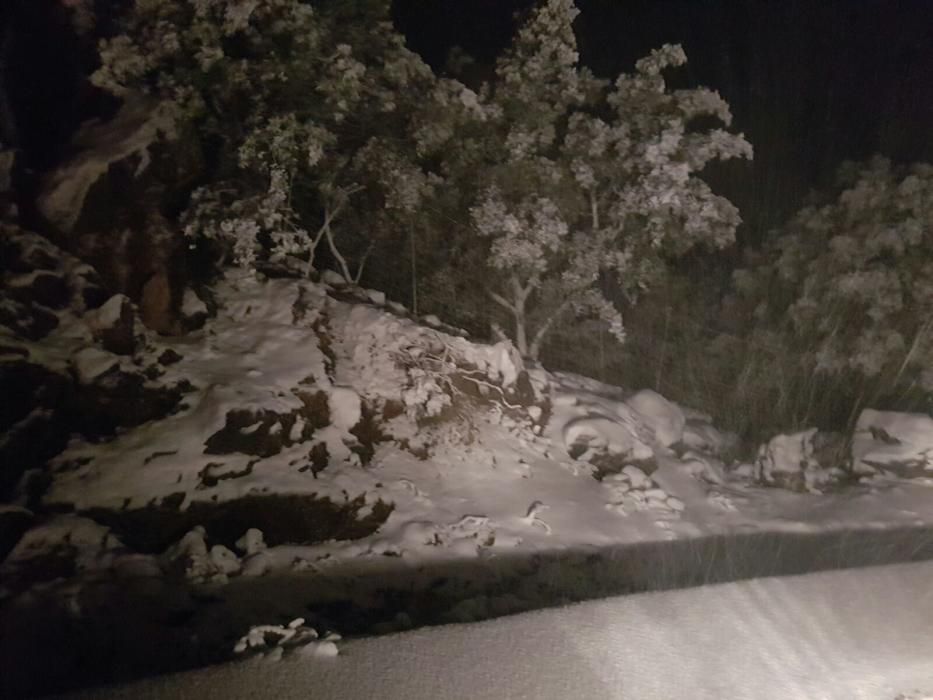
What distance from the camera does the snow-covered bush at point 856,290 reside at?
11.8 m

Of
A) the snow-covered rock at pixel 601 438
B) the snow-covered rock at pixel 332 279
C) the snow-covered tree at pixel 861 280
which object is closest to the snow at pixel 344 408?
the snow-covered rock at pixel 332 279

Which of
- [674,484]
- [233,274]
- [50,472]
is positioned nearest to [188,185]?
[233,274]

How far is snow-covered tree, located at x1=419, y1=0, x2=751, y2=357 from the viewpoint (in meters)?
9.95

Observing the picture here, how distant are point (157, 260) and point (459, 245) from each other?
14.6 feet

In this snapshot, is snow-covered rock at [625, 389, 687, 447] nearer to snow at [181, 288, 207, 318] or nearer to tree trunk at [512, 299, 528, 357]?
tree trunk at [512, 299, 528, 357]

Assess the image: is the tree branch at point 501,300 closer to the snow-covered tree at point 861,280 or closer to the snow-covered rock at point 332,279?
the snow-covered rock at point 332,279

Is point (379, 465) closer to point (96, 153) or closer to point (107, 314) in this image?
point (107, 314)

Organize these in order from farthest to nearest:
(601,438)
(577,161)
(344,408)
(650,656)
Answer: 1. (577,161)
2. (601,438)
3. (344,408)
4. (650,656)

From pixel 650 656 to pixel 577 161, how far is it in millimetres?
6955

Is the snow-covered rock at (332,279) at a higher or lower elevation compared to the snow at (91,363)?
higher

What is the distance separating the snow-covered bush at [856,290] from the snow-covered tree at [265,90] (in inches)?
268

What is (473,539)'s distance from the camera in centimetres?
734

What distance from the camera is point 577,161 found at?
10.5m

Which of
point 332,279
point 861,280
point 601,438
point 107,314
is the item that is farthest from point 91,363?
point 861,280
